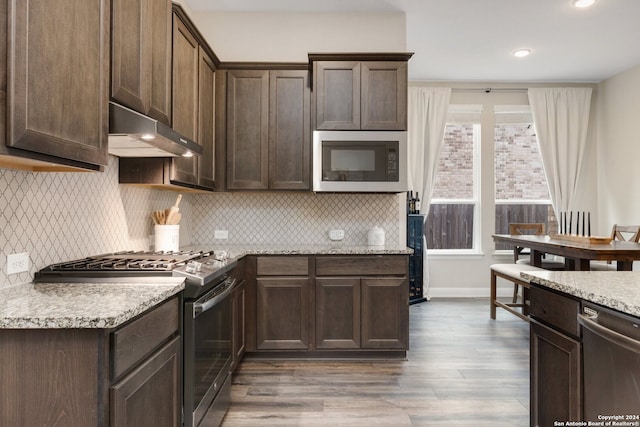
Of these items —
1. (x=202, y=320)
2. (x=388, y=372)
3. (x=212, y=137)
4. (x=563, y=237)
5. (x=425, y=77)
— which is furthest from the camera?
(x=425, y=77)

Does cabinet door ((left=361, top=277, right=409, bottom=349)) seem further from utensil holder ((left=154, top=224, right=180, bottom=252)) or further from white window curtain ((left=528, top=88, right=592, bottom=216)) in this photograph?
white window curtain ((left=528, top=88, right=592, bottom=216))

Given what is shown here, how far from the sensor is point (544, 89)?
5.32 meters

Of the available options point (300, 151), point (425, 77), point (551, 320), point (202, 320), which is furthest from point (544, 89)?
point (202, 320)

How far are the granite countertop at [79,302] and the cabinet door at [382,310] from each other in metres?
1.71

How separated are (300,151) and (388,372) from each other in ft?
6.14

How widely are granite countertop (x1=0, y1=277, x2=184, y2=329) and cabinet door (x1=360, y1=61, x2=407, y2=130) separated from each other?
84.6 inches

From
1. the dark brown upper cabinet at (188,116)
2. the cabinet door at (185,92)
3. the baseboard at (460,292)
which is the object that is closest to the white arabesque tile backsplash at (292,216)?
the dark brown upper cabinet at (188,116)

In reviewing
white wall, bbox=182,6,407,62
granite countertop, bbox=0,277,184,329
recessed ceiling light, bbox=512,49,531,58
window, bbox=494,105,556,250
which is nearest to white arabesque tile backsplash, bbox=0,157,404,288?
granite countertop, bbox=0,277,184,329

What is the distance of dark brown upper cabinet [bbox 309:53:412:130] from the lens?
3.23 m

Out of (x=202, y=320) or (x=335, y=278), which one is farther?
(x=335, y=278)

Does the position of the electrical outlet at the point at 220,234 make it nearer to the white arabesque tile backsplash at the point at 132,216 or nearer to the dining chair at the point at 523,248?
the white arabesque tile backsplash at the point at 132,216

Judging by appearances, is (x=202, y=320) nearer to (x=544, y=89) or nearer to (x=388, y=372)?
(x=388, y=372)

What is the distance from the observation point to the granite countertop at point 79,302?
1124 millimetres

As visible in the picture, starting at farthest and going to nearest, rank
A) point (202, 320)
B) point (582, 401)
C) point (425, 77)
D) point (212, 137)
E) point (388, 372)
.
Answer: point (425, 77) → point (212, 137) → point (388, 372) → point (202, 320) → point (582, 401)
